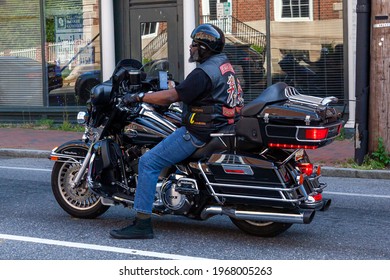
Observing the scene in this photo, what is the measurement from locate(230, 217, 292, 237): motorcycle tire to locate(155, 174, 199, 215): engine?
0.56 meters

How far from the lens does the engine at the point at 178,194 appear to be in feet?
22.2

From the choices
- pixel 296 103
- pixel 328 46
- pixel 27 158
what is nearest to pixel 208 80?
pixel 296 103

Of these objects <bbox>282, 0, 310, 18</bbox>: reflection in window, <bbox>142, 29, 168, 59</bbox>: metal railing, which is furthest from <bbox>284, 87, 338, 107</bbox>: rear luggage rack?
<bbox>142, 29, 168, 59</bbox>: metal railing

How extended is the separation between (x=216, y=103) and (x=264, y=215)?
3.41ft

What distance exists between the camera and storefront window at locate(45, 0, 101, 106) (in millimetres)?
16984

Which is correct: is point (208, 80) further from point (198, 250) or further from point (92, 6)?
point (92, 6)

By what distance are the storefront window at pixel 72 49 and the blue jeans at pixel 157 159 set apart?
33.9ft

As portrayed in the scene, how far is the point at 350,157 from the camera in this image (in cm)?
1210

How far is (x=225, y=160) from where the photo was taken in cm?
663

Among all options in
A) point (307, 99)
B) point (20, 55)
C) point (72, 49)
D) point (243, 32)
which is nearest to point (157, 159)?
point (307, 99)

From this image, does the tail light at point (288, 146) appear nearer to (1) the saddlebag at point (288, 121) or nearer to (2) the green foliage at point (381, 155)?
(1) the saddlebag at point (288, 121)

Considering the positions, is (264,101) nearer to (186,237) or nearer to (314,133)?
(314,133)

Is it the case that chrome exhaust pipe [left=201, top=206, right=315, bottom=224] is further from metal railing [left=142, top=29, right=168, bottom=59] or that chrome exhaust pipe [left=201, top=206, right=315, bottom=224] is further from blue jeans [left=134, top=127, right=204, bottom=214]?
metal railing [left=142, top=29, right=168, bottom=59]

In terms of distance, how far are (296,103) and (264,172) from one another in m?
0.63
